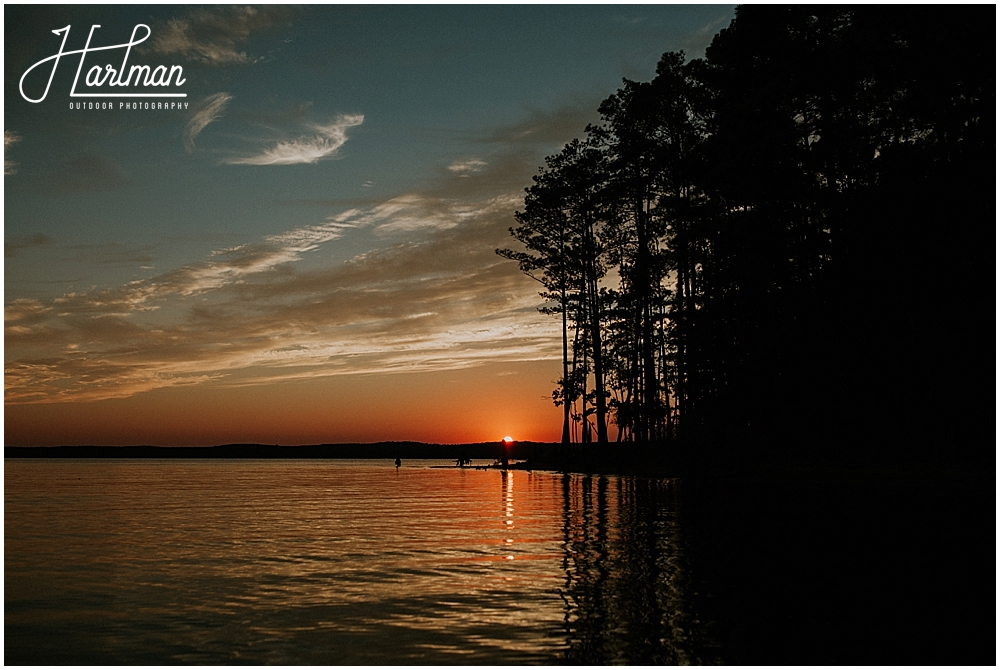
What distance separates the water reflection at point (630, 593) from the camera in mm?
9039

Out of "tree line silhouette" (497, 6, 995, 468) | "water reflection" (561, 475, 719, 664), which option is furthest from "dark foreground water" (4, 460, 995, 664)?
"tree line silhouette" (497, 6, 995, 468)

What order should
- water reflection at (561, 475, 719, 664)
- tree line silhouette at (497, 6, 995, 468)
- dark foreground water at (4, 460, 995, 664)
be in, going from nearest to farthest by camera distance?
water reflection at (561, 475, 719, 664) < dark foreground water at (4, 460, 995, 664) < tree line silhouette at (497, 6, 995, 468)

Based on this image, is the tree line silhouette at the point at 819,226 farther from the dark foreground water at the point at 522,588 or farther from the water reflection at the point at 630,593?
the water reflection at the point at 630,593

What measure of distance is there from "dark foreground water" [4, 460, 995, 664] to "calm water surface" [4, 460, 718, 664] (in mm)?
52

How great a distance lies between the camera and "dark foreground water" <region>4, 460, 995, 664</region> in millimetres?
9258

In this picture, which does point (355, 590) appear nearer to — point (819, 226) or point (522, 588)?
point (522, 588)

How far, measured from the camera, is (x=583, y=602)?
38.2 feet

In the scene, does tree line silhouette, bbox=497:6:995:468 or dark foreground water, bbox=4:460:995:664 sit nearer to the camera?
dark foreground water, bbox=4:460:995:664

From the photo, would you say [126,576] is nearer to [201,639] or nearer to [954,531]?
[201,639]

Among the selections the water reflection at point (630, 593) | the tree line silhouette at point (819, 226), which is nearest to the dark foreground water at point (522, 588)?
the water reflection at point (630, 593)

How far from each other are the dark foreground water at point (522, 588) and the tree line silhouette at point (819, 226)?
8.68 m

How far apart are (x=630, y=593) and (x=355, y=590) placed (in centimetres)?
460

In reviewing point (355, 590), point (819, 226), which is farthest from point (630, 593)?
point (819, 226)

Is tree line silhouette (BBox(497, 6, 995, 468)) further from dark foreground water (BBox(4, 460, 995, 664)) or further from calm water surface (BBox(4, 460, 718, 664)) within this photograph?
calm water surface (BBox(4, 460, 718, 664))
